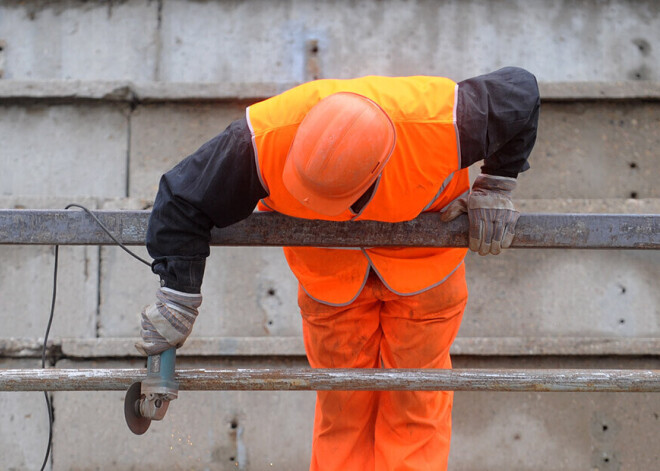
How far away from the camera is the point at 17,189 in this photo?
12.2 ft

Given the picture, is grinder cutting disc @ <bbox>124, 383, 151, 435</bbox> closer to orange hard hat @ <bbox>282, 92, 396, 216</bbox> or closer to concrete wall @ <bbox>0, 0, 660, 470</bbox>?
orange hard hat @ <bbox>282, 92, 396, 216</bbox>

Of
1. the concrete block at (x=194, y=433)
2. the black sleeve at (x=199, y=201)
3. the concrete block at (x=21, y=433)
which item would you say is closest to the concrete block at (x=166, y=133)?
the concrete block at (x=194, y=433)

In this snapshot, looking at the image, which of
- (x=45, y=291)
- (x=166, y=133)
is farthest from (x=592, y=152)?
(x=45, y=291)

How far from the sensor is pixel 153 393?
81.8 inches

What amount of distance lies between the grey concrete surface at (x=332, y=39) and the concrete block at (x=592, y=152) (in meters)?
0.23

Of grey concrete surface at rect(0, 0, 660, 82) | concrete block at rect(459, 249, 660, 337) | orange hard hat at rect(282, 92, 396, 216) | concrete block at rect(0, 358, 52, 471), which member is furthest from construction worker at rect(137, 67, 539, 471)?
concrete block at rect(0, 358, 52, 471)

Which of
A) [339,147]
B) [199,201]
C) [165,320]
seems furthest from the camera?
[165,320]

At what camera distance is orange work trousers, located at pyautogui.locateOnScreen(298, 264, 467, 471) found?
8.02 ft

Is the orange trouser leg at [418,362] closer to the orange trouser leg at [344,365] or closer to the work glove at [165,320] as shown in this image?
the orange trouser leg at [344,365]

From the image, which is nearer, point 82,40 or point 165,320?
point 165,320

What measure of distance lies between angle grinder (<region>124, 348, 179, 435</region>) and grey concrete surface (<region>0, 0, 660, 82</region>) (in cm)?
209

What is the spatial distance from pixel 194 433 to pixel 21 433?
1.06 metres

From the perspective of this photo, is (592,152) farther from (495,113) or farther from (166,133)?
(166,133)

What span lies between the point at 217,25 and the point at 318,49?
0.63 metres
